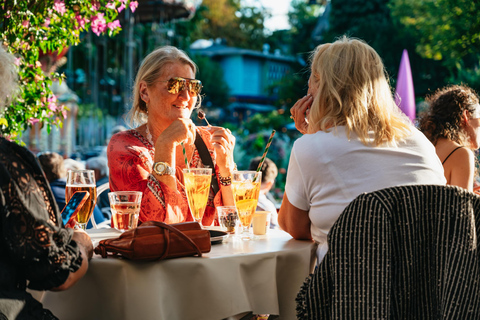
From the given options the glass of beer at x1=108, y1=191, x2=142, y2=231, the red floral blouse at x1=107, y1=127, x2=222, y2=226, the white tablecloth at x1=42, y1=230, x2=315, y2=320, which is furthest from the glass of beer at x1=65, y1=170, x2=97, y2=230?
the white tablecloth at x1=42, y1=230, x2=315, y2=320

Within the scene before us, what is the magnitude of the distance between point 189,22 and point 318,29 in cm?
1101

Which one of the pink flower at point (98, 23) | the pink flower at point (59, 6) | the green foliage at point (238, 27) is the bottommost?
the pink flower at point (98, 23)

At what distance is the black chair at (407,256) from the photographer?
1.53 metres

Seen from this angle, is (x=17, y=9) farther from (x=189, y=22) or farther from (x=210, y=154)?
(x=189, y=22)

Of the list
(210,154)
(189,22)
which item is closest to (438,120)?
(210,154)

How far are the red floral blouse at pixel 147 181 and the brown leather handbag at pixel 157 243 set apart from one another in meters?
0.59

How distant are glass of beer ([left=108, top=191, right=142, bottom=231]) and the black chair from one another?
867 millimetres

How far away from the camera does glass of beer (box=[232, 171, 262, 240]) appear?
2174mm

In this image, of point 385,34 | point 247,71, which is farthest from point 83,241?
point 247,71

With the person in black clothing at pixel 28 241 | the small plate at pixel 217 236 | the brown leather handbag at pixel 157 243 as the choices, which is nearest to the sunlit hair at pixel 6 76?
the person in black clothing at pixel 28 241

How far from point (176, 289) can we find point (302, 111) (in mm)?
1091

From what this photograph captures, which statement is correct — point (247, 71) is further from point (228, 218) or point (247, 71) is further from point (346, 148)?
point (346, 148)

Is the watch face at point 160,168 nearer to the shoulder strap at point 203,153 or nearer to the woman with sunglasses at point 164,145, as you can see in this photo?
the woman with sunglasses at point 164,145

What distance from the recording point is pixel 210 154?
3.00m
